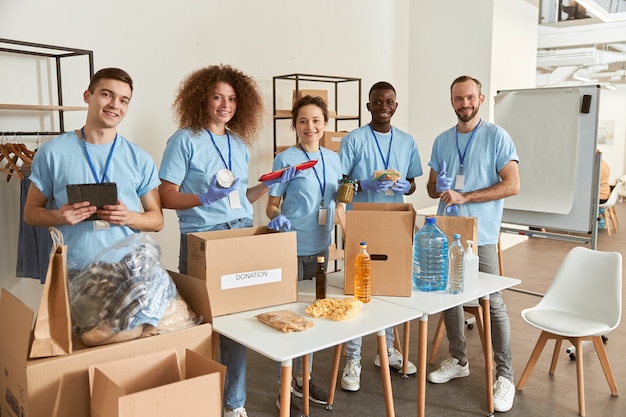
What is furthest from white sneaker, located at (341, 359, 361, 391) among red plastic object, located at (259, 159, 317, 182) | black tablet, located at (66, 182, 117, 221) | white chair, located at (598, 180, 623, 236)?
white chair, located at (598, 180, 623, 236)

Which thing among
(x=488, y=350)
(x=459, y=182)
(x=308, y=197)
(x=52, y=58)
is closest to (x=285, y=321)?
(x=308, y=197)

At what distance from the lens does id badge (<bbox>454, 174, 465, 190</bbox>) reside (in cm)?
302

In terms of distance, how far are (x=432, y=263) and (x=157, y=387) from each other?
4.43ft

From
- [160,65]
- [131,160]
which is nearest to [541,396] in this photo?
[131,160]

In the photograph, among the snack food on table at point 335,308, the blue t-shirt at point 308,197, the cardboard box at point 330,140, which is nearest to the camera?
the snack food on table at point 335,308

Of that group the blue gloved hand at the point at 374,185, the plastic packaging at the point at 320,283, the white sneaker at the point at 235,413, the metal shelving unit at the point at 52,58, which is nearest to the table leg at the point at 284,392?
the plastic packaging at the point at 320,283

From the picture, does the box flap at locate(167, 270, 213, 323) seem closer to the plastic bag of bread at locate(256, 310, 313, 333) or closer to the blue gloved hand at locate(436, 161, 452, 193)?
the plastic bag of bread at locate(256, 310, 313, 333)

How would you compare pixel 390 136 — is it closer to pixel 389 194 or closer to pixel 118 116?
pixel 389 194

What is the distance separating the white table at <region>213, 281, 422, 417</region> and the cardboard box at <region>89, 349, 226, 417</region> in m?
0.19

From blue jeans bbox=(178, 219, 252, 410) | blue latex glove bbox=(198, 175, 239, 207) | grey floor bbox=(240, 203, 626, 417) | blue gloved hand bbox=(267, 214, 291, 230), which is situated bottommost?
grey floor bbox=(240, 203, 626, 417)

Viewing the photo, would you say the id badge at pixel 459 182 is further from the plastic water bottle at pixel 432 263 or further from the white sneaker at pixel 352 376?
the white sneaker at pixel 352 376

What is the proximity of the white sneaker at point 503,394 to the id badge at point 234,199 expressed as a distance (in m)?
1.64

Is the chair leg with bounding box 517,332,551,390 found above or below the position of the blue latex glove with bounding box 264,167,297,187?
below

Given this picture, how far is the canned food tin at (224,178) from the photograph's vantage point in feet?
7.69
